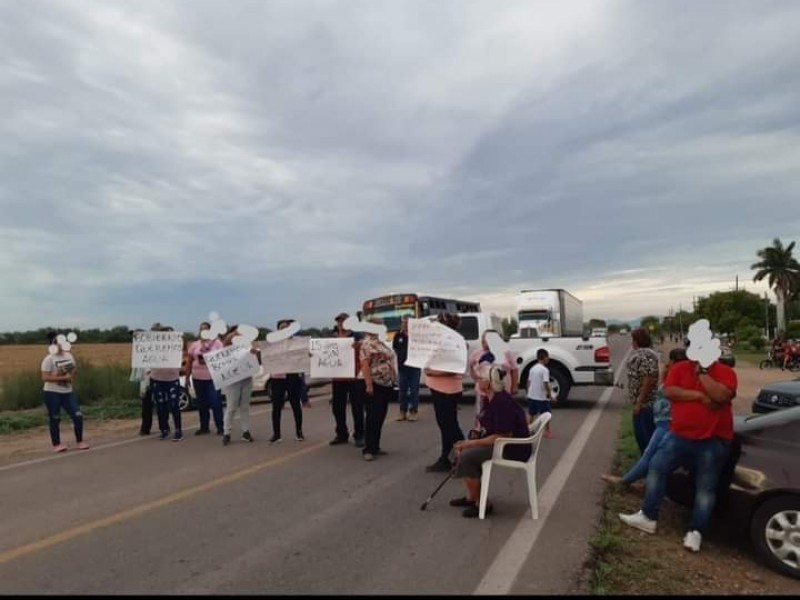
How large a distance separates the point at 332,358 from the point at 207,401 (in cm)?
282

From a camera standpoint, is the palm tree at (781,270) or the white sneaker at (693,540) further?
the palm tree at (781,270)

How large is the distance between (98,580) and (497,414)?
3420 mm

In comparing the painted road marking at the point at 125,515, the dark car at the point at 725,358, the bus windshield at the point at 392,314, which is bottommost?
the painted road marking at the point at 125,515

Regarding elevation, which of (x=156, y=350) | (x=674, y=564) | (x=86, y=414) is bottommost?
(x=674, y=564)

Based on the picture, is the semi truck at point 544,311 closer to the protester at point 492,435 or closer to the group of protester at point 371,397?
the group of protester at point 371,397

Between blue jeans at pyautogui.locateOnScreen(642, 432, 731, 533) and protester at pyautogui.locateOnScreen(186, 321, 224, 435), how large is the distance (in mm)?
7368

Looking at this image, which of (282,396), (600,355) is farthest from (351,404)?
(600,355)

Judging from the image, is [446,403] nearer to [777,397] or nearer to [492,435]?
[492,435]

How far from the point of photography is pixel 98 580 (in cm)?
434

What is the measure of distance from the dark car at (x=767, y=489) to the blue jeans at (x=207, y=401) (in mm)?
7818

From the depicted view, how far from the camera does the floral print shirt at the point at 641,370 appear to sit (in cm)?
718

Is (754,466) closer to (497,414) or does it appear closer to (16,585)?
(497,414)

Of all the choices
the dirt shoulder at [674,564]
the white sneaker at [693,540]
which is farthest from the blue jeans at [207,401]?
the white sneaker at [693,540]

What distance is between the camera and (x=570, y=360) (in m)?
14.7
